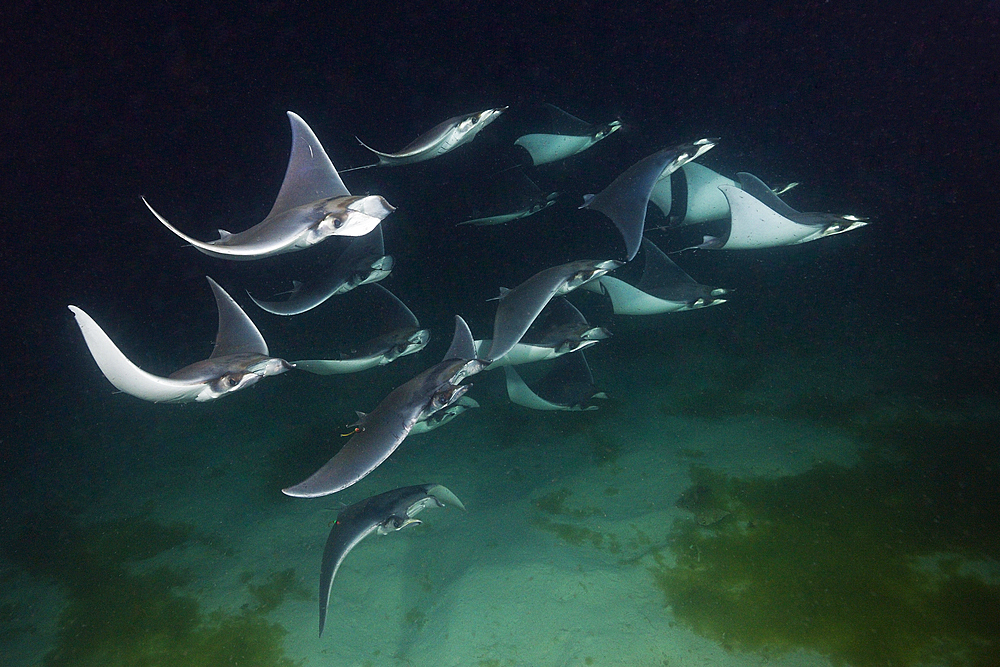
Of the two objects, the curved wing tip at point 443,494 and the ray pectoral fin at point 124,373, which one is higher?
the ray pectoral fin at point 124,373

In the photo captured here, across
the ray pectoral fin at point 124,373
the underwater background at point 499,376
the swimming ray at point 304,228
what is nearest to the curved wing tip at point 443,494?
the underwater background at point 499,376

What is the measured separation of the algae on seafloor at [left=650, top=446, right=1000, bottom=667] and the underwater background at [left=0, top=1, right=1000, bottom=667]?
2cm

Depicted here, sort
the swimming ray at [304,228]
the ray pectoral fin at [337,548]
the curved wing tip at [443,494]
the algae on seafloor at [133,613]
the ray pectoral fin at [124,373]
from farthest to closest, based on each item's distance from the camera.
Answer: the curved wing tip at [443,494]
the algae on seafloor at [133,613]
the ray pectoral fin at [337,548]
the swimming ray at [304,228]
the ray pectoral fin at [124,373]

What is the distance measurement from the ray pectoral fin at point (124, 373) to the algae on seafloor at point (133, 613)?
204 centimetres

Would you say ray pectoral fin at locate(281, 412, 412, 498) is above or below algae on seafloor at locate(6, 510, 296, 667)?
above

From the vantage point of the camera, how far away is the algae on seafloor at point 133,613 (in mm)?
3098

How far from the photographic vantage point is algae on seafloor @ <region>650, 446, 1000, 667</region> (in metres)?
2.62

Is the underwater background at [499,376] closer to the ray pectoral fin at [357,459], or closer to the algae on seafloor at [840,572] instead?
the algae on seafloor at [840,572]

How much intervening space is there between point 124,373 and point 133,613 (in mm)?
2852

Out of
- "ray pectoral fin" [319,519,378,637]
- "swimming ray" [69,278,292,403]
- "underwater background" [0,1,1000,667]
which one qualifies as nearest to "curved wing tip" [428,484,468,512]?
"underwater background" [0,1,1000,667]

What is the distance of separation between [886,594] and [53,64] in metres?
12.6

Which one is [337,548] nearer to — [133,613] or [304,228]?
[133,613]

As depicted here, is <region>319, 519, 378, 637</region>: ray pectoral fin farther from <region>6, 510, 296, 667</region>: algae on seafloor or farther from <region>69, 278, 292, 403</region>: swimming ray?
<region>69, 278, 292, 403</region>: swimming ray

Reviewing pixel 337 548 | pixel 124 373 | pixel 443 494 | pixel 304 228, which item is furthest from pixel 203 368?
pixel 443 494
